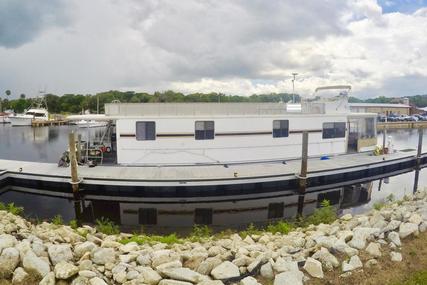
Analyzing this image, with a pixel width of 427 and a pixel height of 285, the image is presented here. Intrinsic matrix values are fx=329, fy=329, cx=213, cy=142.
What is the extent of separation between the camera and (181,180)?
43.7 ft

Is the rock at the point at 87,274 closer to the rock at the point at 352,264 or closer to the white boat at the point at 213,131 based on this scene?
the rock at the point at 352,264

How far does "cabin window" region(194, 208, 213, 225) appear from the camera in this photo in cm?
1262

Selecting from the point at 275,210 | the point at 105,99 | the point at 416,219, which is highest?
the point at 105,99

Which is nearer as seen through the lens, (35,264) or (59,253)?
(35,264)

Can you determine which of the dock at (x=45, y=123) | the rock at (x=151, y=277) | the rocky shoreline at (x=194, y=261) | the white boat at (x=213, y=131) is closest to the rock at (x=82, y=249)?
the rocky shoreline at (x=194, y=261)

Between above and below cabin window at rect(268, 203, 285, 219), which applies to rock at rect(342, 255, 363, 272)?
above

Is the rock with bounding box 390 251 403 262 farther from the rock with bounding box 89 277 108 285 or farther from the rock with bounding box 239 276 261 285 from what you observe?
the rock with bounding box 89 277 108 285

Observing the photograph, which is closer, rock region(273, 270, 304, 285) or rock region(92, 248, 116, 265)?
rock region(273, 270, 304, 285)

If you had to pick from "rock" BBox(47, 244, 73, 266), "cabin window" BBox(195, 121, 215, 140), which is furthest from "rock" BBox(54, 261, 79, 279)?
"cabin window" BBox(195, 121, 215, 140)

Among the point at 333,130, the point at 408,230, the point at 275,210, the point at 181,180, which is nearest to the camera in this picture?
the point at 408,230

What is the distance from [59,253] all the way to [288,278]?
13.0 ft

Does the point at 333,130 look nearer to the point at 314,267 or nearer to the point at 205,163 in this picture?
the point at 205,163

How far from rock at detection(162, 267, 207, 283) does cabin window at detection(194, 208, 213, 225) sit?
714 cm

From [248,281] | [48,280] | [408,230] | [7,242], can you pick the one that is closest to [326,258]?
[248,281]
